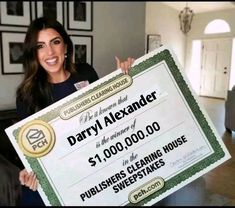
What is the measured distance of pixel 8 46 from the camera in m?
0.72

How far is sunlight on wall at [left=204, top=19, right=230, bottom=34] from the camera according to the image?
607mm

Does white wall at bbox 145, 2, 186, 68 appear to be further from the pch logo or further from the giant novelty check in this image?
the pch logo

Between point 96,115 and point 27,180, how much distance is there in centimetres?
20

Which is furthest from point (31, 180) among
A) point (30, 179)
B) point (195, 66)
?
point (195, 66)

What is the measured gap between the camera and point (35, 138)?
0.54 meters

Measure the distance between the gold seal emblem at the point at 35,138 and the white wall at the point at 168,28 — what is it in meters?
0.31

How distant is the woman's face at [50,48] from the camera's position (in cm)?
61

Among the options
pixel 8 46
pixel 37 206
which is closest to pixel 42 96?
pixel 8 46

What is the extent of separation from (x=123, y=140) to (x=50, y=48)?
0.27m

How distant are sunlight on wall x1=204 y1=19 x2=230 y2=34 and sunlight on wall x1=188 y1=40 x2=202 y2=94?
0.04 metres

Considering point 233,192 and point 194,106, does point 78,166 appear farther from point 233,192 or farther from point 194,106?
point 233,192

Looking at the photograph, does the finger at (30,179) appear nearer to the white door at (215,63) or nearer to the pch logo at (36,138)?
the pch logo at (36,138)

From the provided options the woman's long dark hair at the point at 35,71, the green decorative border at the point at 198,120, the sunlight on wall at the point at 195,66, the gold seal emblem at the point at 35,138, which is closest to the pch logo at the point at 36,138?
the gold seal emblem at the point at 35,138

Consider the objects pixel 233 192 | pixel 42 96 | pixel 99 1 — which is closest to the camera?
pixel 99 1
